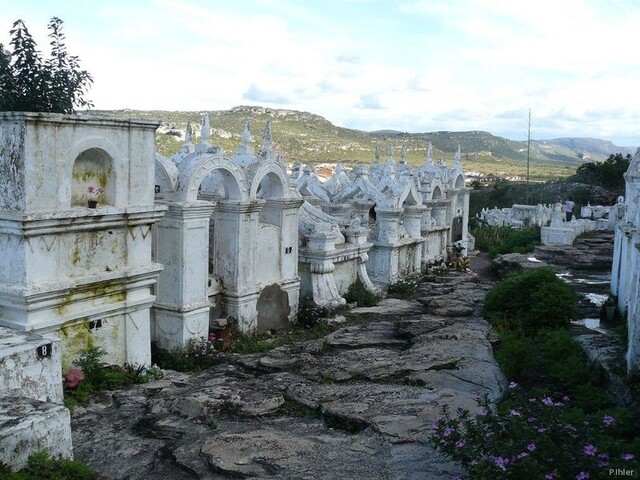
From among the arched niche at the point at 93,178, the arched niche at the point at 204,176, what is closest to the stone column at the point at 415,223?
the arched niche at the point at 204,176

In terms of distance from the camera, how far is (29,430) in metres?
5.27

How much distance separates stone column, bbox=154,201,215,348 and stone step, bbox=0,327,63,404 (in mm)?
3076

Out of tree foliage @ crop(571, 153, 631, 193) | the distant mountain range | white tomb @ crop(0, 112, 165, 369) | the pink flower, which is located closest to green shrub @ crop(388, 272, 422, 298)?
white tomb @ crop(0, 112, 165, 369)

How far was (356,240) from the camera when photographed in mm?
14641

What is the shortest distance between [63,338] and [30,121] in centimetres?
242

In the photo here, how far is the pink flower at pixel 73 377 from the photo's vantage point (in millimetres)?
7465

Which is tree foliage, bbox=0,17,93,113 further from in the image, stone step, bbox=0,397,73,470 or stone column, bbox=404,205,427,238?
stone column, bbox=404,205,427,238

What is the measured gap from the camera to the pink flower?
24.5 ft

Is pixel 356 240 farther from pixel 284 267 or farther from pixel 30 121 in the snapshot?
pixel 30 121

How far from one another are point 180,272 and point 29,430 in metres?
4.51

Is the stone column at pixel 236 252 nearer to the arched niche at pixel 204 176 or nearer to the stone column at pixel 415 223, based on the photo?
the arched niche at pixel 204 176

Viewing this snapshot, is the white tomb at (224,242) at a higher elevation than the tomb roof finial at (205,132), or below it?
below

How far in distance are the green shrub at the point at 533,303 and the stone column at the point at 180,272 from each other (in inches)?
204

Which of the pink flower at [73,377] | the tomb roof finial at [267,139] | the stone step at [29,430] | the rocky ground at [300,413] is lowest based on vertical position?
the rocky ground at [300,413]
